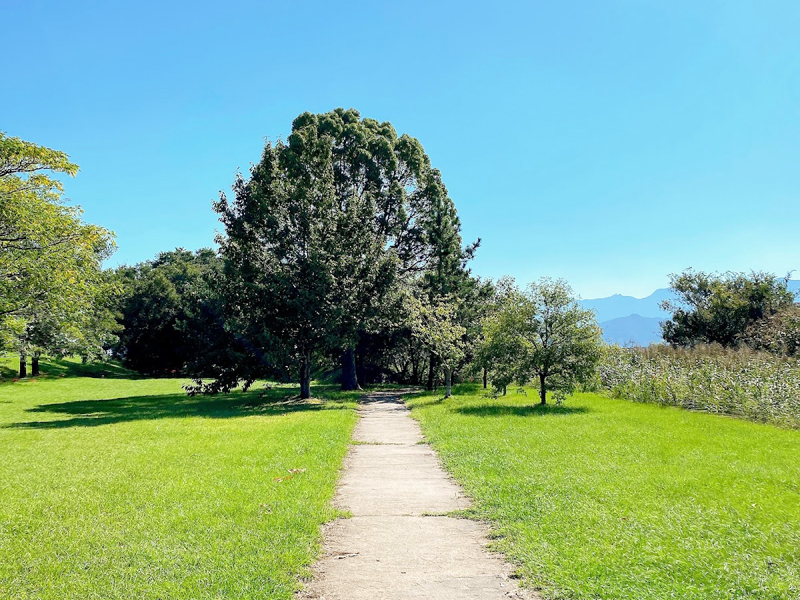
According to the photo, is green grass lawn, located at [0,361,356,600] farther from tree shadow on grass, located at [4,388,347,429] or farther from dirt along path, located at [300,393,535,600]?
tree shadow on grass, located at [4,388,347,429]

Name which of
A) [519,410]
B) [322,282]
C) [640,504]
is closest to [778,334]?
[519,410]

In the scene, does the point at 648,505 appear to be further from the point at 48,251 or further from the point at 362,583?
the point at 48,251

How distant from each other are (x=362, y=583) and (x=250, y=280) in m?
18.2

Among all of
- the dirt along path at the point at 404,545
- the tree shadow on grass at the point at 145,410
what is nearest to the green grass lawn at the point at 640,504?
the dirt along path at the point at 404,545

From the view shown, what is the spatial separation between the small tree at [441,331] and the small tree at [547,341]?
2.69 meters

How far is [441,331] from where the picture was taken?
22344 mm

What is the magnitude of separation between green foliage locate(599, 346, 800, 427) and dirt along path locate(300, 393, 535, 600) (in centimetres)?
1109

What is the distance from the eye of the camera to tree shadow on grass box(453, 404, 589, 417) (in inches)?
641

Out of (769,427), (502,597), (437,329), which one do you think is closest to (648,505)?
(502,597)

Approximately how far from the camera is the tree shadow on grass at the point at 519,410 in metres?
16.3

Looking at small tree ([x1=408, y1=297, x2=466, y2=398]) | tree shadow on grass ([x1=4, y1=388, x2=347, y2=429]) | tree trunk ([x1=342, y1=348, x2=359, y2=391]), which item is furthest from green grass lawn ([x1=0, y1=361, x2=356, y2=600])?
tree trunk ([x1=342, y1=348, x2=359, y2=391])

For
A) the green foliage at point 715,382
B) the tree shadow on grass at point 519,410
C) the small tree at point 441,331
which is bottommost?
the tree shadow on grass at point 519,410

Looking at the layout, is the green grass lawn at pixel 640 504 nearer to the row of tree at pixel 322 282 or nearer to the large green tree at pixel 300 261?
the row of tree at pixel 322 282

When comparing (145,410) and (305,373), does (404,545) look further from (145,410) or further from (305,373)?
(145,410)
